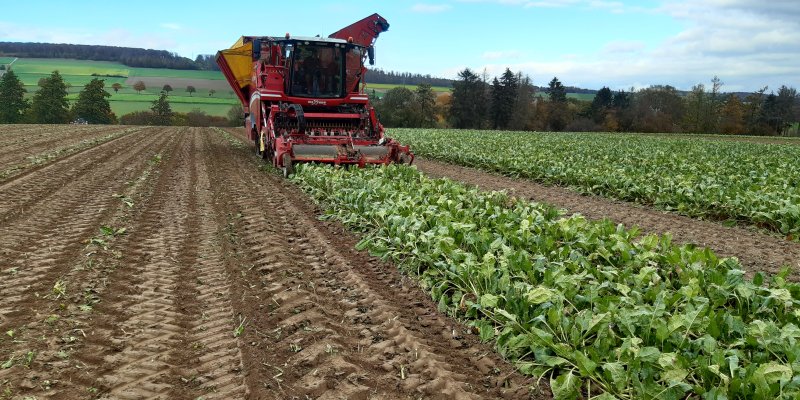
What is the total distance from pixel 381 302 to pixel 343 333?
0.72 m

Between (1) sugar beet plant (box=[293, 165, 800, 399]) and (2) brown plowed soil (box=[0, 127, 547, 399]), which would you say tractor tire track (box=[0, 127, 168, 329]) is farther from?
(1) sugar beet plant (box=[293, 165, 800, 399])

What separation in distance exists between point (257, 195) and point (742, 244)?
777 cm

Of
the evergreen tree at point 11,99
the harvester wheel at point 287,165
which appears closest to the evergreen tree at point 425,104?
the evergreen tree at point 11,99

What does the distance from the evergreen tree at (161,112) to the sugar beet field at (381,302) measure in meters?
49.9

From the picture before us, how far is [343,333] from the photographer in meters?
4.41

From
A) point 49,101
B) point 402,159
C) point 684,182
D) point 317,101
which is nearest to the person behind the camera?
point 684,182

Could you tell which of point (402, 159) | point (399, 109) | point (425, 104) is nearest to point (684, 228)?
point (402, 159)

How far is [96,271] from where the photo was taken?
557 cm

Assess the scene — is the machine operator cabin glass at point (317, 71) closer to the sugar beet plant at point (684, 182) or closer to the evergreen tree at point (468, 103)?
the sugar beet plant at point (684, 182)

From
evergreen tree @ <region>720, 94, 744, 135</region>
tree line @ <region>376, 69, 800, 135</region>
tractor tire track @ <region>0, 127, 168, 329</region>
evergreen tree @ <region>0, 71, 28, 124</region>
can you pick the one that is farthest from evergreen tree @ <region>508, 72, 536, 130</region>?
tractor tire track @ <region>0, 127, 168, 329</region>

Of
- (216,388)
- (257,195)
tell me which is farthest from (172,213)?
(216,388)

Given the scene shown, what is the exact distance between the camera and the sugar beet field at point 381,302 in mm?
3508

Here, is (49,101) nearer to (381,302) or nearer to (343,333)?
(381,302)

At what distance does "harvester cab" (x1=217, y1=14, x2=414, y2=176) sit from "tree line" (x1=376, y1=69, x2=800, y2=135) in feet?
164
